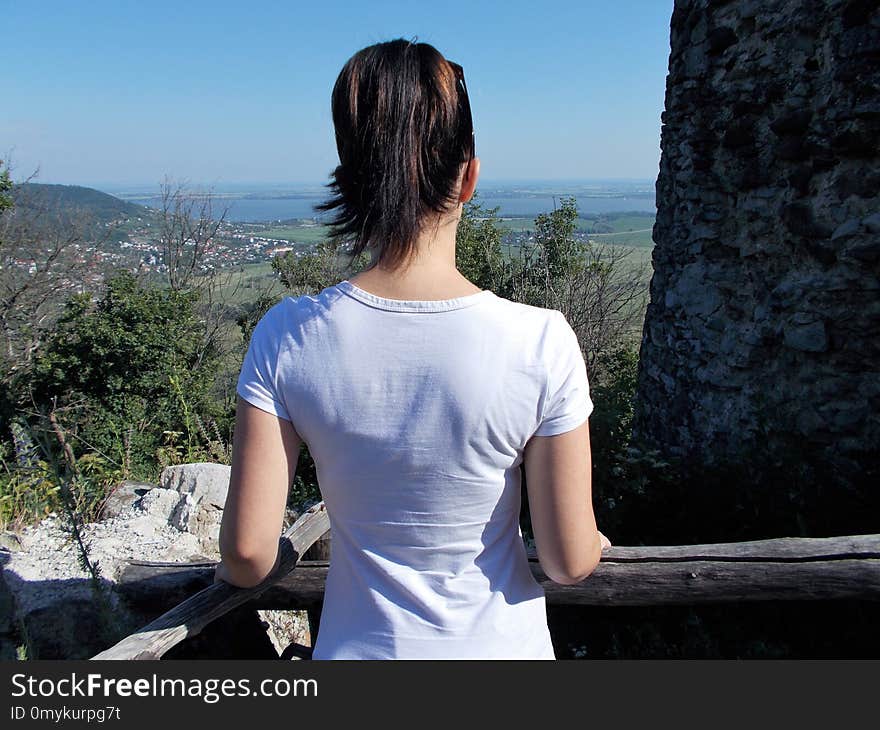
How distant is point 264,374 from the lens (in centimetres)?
106

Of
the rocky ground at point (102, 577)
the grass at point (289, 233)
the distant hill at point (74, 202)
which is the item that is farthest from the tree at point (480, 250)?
the distant hill at point (74, 202)

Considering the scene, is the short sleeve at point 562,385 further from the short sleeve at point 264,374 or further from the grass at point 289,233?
the grass at point 289,233

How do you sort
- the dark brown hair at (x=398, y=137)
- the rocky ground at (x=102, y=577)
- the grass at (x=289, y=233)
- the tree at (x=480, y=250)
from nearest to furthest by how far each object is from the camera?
the dark brown hair at (x=398, y=137)
the rocky ground at (x=102, y=577)
the tree at (x=480, y=250)
the grass at (x=289, y=233)

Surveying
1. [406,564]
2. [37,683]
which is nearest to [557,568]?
[406,564]

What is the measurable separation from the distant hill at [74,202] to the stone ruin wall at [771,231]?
49.0 ft

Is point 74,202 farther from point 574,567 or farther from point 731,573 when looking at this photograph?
point 574,567

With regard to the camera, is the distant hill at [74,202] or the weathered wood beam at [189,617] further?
the distant hill at [74,202]

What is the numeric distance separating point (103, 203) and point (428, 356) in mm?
24604

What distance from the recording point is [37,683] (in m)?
1.43

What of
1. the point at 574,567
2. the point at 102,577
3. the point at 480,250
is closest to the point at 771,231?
the point at 574,567

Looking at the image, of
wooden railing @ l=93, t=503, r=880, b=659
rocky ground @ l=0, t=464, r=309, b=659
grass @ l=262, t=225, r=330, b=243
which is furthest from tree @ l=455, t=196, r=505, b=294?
wooden railing @ l=93, t=503, r=880, b=659

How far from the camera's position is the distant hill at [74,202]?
16.6 metres

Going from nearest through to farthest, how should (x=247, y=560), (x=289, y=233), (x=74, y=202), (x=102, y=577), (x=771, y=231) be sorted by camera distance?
(x=247, y=560) → (x=102, y=577) → (x=771, y=231) → (x=289, y=233) → (x=74, y=202)

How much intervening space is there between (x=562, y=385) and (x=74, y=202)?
74.1ft
